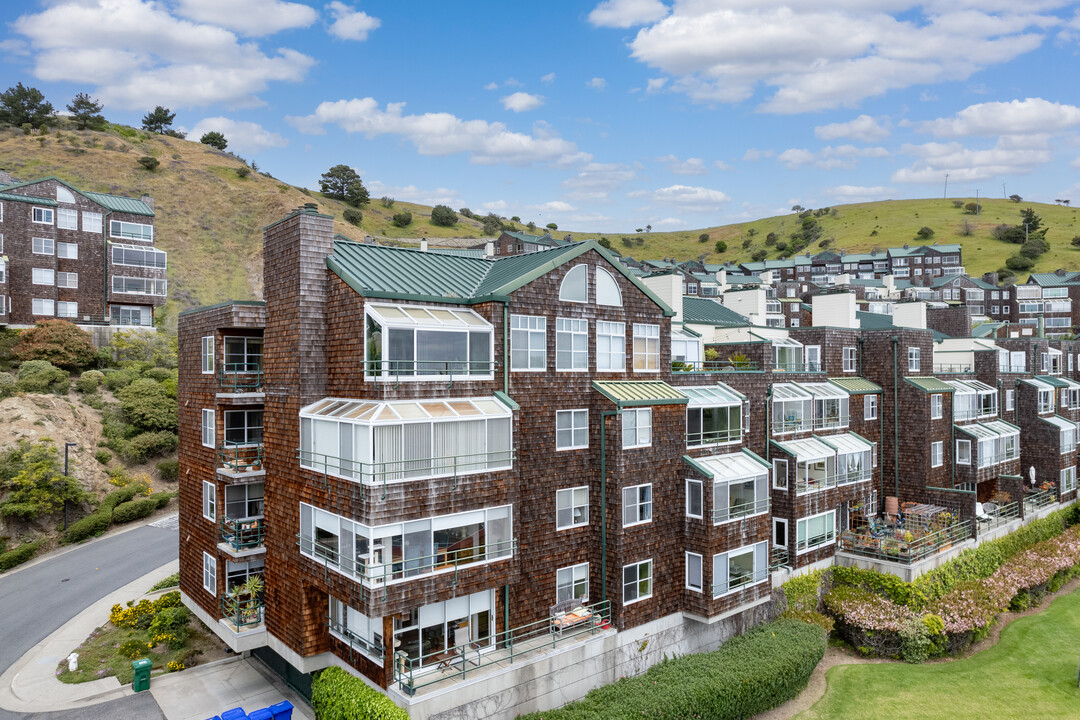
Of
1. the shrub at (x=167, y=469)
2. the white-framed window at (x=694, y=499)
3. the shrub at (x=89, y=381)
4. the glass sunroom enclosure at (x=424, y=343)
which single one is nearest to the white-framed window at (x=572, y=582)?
the white-framed window at (x=694, y=499)

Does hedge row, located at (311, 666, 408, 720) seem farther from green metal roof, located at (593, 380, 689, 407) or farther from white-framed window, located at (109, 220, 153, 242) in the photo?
white-framed window, located at (109, 220, 153, 242)

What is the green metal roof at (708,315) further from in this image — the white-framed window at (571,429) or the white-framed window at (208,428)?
the white-framed window at (208,428)

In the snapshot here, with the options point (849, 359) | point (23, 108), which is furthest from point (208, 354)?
point (23, 108)

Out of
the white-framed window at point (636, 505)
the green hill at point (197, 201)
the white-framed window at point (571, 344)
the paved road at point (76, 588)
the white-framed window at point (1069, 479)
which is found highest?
the green hill at point (197, 201)

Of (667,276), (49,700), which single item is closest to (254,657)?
(49,700)

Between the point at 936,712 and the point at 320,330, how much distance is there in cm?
2549

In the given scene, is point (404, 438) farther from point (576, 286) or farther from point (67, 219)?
point (67, 219)

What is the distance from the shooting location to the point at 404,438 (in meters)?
17.7

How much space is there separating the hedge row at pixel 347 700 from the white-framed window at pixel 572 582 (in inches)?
268

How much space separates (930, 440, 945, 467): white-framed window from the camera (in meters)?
36.9

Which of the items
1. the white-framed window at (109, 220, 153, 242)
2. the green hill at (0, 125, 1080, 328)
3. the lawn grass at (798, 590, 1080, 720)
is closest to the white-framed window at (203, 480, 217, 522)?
the lawn grass at (798, 590, 1080, 720)

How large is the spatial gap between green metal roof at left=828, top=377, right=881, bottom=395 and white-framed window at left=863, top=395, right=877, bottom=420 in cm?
39

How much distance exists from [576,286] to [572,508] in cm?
789

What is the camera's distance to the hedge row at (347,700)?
16719mm
